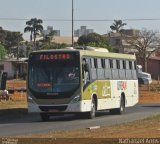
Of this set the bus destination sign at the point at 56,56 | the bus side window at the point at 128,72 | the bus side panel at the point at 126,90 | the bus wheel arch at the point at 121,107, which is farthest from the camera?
the bus side window at the point at 128,72

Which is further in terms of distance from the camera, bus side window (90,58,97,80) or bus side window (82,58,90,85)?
bus side window (90,58,97,80)

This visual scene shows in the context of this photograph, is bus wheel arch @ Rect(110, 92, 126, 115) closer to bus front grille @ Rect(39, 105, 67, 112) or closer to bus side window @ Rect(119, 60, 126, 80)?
bus side window @ Rect(119, 60, 126, 80)

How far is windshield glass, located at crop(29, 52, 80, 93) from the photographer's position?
2705 centimetres

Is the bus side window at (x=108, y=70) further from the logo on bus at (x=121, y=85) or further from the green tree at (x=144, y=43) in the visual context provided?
the green tree at (x=144, y=43)

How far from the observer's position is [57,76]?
2706 centimetres

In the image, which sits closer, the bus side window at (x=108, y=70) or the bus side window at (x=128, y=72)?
the bus side window at (x=108, y=70)

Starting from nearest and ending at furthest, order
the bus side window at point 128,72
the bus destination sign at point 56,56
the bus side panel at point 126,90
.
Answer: the bus destination sign at point 56,56, the bus side panel at point 126,90, the bus side window at point 128,72

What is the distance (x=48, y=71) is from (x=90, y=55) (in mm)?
2368

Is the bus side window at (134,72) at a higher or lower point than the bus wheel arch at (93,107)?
higher

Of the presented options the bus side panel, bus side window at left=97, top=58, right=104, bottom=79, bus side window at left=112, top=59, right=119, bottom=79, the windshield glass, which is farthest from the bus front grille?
bus side window at left=112, top=59, right=119, bottom=79

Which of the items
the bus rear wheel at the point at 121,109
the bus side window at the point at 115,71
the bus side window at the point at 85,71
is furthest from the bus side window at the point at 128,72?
the bus side window at the point at 85,71

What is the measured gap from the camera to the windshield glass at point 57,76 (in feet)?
88.7

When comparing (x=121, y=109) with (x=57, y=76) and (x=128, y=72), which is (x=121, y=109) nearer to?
(x=128, y=72)

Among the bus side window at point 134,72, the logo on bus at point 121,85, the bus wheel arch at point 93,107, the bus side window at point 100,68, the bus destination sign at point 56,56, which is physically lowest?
the bus wheel arch at point 93,107
